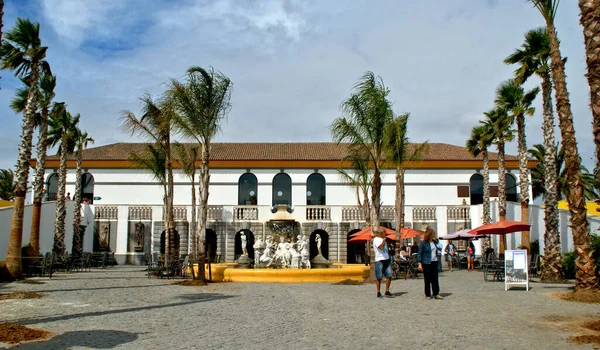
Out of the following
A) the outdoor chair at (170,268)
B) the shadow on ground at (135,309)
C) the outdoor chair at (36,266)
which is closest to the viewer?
the shadow on ground at (135,309)

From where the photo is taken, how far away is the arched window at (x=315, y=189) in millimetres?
36781

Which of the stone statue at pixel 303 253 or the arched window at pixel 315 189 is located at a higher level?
the arched window at pixel 315 189

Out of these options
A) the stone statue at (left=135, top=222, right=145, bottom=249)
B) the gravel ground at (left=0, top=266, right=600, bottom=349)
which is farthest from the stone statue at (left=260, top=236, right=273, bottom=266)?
the stone statue at (left=135, top=222, right=145, bottom=249)

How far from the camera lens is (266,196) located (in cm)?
3656

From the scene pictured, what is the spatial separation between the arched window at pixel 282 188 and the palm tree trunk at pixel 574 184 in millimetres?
22937

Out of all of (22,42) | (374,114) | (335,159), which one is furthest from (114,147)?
(374,114)

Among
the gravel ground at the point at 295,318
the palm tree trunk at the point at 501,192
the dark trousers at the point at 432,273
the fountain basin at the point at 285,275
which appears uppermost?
the palm tree trunk at the point at 501,192

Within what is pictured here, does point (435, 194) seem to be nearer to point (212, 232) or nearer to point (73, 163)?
point (212, 232)

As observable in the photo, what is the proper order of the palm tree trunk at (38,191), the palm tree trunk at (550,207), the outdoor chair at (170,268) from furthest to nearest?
the palm tree trunk at (38,191) < the outdoor chair at (170,268) < the palm tree trunk at (550,207)

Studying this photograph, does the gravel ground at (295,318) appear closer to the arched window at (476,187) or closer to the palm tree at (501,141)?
the palm tree at (501,141)

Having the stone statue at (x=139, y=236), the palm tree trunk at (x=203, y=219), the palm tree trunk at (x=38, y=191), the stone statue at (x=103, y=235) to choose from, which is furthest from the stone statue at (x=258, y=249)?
the stone statue at (x=103, y=235)

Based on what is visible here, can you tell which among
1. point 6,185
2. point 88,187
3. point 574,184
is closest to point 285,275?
point 574,184

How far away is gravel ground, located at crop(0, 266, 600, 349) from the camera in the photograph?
312 inches

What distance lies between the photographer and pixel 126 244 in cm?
3338
